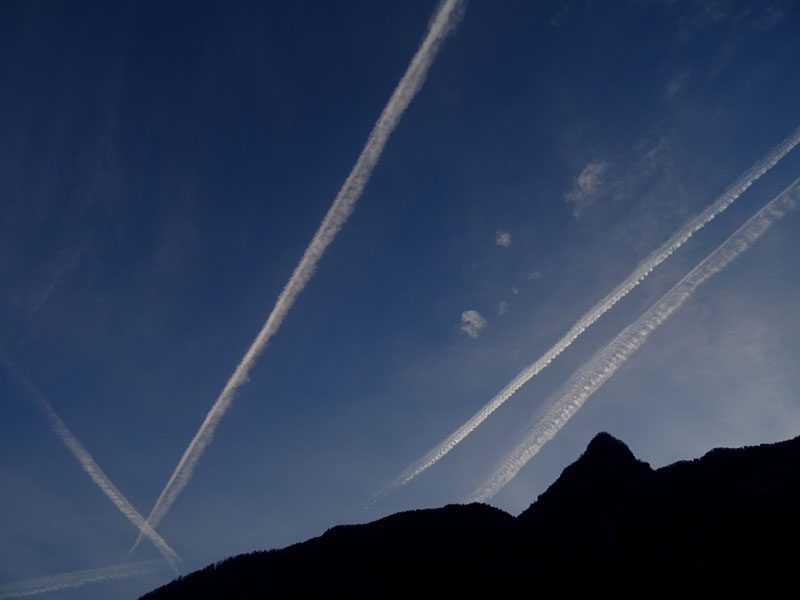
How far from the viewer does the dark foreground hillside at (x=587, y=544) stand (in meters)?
51.0

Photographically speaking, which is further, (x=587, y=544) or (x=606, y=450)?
(x=606, y=450)

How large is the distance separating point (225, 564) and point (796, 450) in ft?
306

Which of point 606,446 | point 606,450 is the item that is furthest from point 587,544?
point 606,446

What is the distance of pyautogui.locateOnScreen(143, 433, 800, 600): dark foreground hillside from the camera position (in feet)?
167

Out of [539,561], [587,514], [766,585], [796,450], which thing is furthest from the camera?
[587,514]

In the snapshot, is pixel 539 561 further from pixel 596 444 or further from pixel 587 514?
pixel 596 444

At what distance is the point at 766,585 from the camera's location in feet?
142

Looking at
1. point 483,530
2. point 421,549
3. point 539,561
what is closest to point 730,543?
point 539,561

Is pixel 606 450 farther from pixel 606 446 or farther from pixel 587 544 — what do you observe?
pixel 587 544

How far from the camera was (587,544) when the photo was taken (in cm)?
6569

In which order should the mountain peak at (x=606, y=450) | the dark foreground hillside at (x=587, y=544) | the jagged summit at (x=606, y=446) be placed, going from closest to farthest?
1. the dark foreground hillside at (x=587, y=544)
2. the mountain peak at (x=606, y=450)
3. the jagged summit at (x=606, y=446)

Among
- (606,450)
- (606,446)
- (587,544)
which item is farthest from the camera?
(606,446)

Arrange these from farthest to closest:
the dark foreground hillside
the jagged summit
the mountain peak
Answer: the jagged summit → the mountain peak → the dark foreground hillside

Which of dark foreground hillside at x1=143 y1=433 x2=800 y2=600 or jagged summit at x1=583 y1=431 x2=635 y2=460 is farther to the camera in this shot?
jagged summit at x1=583 y1=431 x2=635 y2=460
